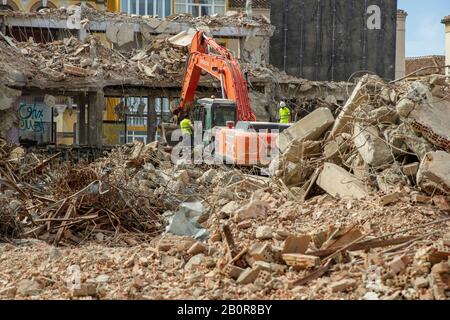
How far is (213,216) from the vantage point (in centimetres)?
1047

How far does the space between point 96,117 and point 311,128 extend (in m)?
19.2

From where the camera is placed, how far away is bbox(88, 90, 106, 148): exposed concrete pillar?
29.7m

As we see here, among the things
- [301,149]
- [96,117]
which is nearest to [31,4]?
[96,117]

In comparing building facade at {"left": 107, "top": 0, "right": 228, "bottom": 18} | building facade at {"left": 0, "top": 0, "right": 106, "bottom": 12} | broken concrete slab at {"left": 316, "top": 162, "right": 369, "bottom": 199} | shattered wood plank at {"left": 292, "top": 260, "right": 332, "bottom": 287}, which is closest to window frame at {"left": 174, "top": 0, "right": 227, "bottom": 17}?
building facade at {"left": 107, "top": 0, "right": 228, "bottom": 18}

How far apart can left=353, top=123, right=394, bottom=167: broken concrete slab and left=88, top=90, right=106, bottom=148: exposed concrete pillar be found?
20066mm

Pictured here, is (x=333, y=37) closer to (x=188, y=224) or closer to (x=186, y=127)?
(x=186, y=127)

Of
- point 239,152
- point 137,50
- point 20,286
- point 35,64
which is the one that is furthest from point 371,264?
point 137,50

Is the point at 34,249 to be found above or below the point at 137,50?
below

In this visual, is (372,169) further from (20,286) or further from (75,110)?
(75,110)

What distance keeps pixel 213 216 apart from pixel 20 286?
Answer: 332 cm

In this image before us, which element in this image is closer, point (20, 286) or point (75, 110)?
point (20, 286)

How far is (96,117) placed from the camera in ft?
97.8

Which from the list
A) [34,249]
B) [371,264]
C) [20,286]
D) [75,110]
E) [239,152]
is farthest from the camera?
[75,110]

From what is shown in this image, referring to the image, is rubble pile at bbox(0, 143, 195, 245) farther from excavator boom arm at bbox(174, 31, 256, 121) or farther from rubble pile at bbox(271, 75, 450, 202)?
excavator boom arm at bbox(174, 31, 256, 121)
